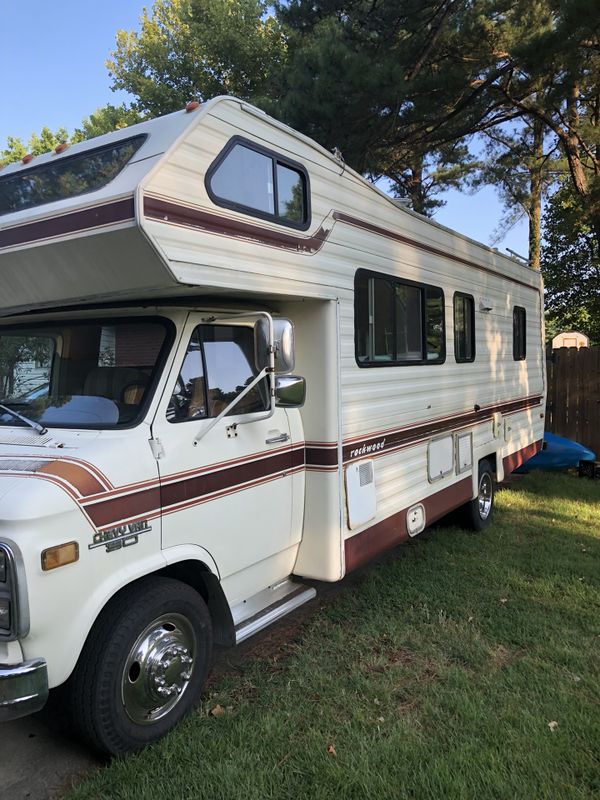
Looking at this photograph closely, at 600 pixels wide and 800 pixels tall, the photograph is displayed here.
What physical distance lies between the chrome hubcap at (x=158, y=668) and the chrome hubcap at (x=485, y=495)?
420cm

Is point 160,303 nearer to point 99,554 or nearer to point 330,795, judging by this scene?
point 99,554

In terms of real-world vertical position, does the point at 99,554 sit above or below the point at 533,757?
above

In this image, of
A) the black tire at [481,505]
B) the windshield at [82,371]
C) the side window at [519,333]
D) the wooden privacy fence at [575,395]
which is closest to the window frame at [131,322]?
the windshield at [82,371]

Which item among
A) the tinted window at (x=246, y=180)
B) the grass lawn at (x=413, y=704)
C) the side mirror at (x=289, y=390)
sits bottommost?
the grass lawn at (x=413, y=704)

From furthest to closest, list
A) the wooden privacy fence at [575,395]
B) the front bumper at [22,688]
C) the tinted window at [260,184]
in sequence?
the wooden privacy fence at [575,395] → the tinted window at [260,184] → the front bumper at [22,688]

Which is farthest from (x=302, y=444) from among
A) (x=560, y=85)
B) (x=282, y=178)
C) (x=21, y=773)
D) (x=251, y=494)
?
(x=560, y=85)

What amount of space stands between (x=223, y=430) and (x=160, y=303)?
73 centimetres

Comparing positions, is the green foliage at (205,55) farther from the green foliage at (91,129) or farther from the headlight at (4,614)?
the headlight at (4,614)

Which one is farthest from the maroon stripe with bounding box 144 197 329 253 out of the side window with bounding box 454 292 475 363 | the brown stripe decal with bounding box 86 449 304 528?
the side window with bounding box 454 292 475 363

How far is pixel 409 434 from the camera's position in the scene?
4793 mm

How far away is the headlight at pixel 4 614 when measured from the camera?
229cm

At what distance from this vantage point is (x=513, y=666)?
3.63 metres

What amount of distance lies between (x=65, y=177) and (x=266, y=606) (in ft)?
8.48

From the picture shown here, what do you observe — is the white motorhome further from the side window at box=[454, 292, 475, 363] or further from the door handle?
the side window at box=[454, 292, 475, 363]
